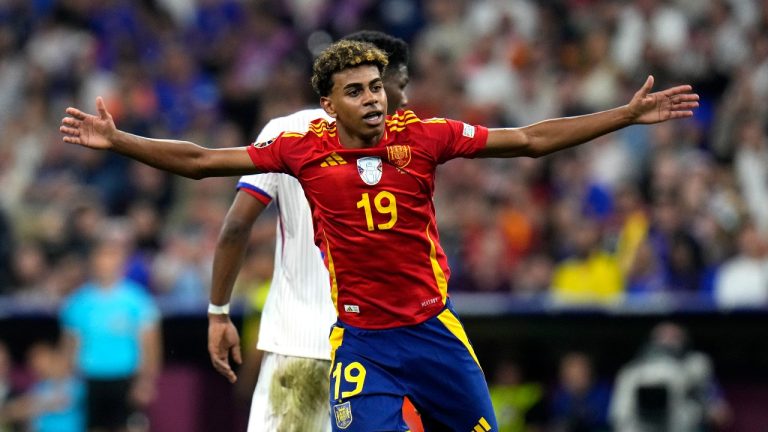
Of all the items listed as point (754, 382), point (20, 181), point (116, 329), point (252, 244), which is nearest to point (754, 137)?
point (754, 382)

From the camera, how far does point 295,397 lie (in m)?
7.07

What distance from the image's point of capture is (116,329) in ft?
41.9

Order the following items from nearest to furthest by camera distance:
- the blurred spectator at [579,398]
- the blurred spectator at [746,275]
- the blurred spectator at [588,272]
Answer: the blurred spectator at [746,275], the blurred spectator at [579,398], the blurred spectator at [588,272]

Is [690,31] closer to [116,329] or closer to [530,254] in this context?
[530,254]

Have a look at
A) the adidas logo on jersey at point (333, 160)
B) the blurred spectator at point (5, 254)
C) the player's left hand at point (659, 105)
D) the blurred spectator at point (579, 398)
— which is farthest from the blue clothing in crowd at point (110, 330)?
the player's left hand at point (659, 105)

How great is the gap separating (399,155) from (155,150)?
3.53ft

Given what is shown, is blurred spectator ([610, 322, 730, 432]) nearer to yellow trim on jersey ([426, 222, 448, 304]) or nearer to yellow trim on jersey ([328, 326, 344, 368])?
yellow trim on jersey ([426, 222, 448, 304])

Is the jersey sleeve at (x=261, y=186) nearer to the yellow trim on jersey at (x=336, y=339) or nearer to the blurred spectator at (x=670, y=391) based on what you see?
the yellow trim on jersey at (x=336, y=339)

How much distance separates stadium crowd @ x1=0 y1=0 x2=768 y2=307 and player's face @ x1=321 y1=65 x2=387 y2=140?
6.07m

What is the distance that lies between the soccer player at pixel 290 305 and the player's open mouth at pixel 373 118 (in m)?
0.81

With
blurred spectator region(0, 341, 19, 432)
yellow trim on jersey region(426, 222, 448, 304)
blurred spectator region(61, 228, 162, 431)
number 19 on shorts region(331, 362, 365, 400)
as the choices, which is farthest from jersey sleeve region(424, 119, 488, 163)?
blurred spectator region(0, 341, 19, 432)

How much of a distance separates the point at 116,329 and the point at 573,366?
4.08 metres

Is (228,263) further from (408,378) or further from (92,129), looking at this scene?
(408,378)

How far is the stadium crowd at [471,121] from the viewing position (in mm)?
12523
